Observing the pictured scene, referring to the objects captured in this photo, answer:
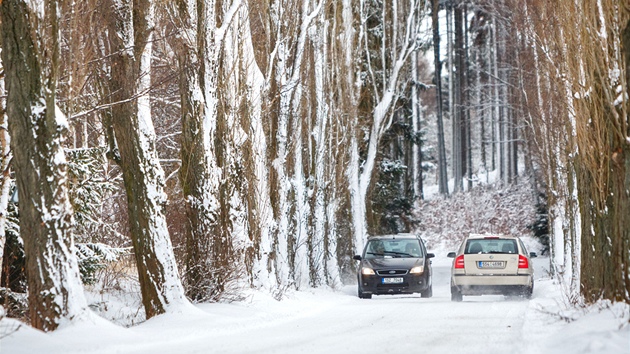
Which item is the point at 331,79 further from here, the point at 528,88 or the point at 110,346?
the point at 110,346

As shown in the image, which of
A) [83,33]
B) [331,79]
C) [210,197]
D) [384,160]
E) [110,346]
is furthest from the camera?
[384,160]

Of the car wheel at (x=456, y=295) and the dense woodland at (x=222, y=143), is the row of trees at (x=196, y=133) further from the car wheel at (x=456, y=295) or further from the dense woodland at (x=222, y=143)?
the car wheel at (x=456, y=295)

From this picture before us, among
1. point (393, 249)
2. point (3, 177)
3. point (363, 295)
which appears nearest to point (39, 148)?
point (3, 177)

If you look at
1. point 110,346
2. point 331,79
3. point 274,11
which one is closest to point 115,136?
point 110,346

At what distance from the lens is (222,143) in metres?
18.7

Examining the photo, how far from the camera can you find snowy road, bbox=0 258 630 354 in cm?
1138

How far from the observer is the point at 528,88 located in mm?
36000

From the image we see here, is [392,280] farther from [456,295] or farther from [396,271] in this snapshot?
[456,295]

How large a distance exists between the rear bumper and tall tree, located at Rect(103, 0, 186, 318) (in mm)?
9515

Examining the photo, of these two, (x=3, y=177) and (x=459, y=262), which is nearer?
(x=3, y=177)

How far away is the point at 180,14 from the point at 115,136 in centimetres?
346

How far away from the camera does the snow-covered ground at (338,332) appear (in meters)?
11.3

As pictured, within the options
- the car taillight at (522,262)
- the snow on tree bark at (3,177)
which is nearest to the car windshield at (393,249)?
the car taillight at (522,262)

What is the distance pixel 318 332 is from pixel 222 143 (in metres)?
5.55
